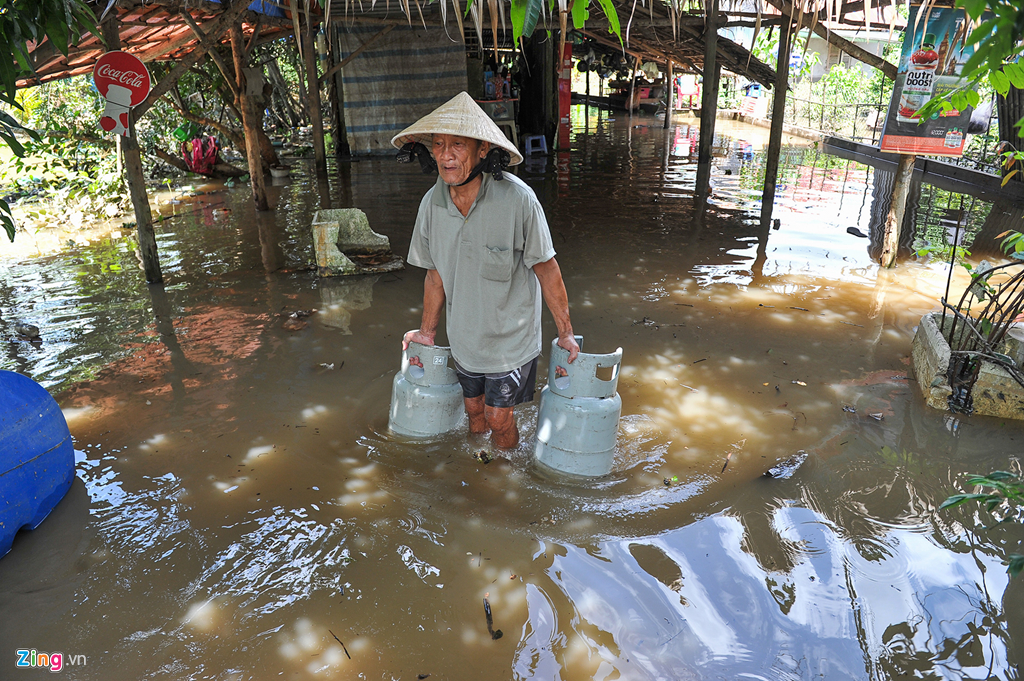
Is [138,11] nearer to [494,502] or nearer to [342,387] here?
[342,387]

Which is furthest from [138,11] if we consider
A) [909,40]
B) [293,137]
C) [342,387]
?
[293,137]

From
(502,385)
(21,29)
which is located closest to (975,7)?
(502,385)

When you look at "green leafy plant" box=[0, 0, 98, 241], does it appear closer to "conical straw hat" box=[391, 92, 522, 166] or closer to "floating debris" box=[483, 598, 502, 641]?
"conical straw hat" box=[391, 92, 522, 166]

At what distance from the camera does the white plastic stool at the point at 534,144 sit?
13477mm

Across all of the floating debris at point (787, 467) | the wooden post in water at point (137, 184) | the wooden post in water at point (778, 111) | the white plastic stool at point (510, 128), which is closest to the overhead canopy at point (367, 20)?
the wooden post in water at point (137, 184)

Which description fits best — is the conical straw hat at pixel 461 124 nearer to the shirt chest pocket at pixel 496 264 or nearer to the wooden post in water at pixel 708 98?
the shirt chest pocket at pixel 496 264

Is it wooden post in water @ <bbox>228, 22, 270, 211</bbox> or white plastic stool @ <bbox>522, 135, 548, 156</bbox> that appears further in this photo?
white plastic stool @ <bbox>522, 135, 548, 156</bbox>

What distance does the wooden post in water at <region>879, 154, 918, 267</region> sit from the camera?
5797mm

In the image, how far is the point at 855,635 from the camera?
231 cm

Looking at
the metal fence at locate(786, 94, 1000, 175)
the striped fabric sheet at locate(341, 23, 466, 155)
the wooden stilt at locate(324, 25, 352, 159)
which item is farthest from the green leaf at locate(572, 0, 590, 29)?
the wooden stilt at locate(324, 25, 352, 159)

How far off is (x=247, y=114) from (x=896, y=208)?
7.25 metres

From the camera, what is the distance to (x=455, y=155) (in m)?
2.72

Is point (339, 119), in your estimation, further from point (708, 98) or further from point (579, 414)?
point (579, 414)

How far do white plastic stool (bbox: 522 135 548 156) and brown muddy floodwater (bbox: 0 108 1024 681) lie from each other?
27.3ft
